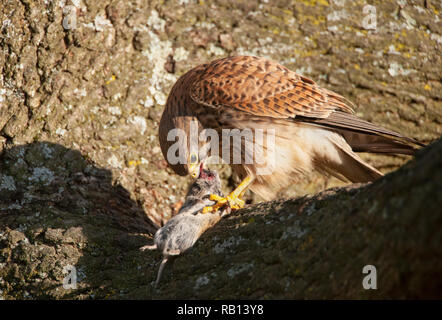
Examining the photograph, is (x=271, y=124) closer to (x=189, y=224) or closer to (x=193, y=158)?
(x=193, y=158)

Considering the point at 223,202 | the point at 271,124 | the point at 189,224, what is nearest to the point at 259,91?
the point at 271,124

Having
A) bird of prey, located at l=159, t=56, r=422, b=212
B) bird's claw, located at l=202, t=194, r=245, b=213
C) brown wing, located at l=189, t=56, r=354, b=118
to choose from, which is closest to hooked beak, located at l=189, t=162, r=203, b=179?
bird of prey, located at l=159, t=56, r=422, b=212

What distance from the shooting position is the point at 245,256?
88.2 inches

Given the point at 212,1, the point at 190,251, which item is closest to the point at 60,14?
the point at 212,1

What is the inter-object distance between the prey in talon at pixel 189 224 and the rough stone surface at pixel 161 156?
8cm

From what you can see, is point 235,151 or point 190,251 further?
point 235,151

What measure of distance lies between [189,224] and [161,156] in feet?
4.50

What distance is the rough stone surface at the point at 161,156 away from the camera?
1.76 metres

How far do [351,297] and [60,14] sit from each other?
3250 mm

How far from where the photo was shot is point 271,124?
3375 millimetres

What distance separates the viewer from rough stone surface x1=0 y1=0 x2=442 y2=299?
1757 mm

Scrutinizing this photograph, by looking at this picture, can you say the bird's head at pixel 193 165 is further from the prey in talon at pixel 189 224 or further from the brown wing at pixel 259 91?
the brown wing at pixel 259 91

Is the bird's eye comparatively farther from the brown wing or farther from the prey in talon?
the brown wing
